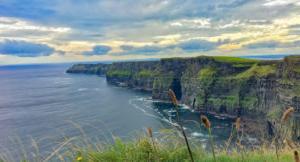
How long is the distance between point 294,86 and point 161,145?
2242 inches

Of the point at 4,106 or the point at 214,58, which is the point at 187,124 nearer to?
the point at 214,58

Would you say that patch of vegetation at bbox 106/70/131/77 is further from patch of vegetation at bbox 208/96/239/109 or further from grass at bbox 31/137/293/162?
grass at bbox 31/137/293/162

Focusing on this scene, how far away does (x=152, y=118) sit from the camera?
6744 cm

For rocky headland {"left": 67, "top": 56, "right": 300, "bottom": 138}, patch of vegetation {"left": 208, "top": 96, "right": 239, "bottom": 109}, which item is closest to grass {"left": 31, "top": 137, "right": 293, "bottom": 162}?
rocky headland {"left": 67, "top": 56, "right": 300, "bottom": 138}

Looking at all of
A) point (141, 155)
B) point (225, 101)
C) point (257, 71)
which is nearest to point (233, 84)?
point (225, 101)

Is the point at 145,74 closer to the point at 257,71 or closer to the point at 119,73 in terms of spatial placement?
the point at 119,73

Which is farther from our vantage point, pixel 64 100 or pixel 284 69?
pixel 64 100

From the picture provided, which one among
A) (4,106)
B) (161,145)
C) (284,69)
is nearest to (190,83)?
(284,69)

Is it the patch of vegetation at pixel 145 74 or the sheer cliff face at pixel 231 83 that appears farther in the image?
the patch of vegetation at pixel 145 74

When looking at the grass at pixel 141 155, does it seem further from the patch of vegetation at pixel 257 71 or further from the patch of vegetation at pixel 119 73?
the patch of vegetation at pixel 119 73

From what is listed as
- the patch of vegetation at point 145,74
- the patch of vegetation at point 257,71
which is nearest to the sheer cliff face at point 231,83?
the patch of vegetation at point 257,71

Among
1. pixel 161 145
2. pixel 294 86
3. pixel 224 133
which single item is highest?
pixel 161 145

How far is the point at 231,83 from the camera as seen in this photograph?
82438mm

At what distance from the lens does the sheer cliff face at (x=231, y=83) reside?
6178 cm
